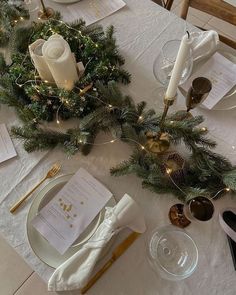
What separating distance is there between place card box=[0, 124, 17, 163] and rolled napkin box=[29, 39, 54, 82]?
22cm

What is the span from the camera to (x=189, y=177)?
82cm

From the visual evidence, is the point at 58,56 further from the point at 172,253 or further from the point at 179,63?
the point at 172,253

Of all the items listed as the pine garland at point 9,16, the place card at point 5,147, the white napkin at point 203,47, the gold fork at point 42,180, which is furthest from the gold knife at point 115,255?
the pine garland at point 9,16

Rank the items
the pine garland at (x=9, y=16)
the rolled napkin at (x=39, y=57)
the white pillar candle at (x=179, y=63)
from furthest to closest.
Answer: the pine garland at (x=9, y=16), the rolled napkin at (x=39, y=57), the white pillar candle at (x=179, y=63)

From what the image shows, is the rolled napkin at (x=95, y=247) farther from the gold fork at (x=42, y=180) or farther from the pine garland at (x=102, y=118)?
the gold fork at (x=42, y=180)

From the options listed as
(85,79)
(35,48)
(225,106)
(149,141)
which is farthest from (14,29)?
(225,106)

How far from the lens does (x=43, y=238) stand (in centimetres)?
79

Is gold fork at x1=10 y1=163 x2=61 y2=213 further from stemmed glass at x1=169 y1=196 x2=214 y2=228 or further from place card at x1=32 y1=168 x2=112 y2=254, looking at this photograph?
stemmed glass at x1=169 y1=196 x2=214 y2=228

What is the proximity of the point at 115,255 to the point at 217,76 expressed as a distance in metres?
0.64

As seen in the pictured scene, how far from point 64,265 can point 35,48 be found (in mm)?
596

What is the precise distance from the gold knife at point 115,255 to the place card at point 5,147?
42cm

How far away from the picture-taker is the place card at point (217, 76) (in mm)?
929

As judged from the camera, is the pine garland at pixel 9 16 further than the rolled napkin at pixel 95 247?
Yes

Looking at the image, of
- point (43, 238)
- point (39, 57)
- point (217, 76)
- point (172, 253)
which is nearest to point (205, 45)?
point (217, 76)
